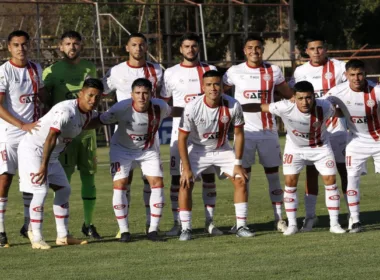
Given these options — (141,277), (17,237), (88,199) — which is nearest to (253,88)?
A: (88,199)

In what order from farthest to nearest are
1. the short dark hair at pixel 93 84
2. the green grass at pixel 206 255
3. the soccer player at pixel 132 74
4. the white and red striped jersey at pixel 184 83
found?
1. the white and red striped jersey at pixel 184 83
2. the soccer player at pixel 132 74
3. the short dark hair at pixel 93 84
4. the green grass at pixel 206 255

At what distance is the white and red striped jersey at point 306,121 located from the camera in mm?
12461

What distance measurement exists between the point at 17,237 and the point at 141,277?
11.8ft

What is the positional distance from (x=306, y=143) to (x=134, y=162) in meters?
2.08

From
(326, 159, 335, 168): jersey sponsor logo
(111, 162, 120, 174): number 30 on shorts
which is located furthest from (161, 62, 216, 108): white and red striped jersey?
(326, 159, 335, 168): jersey sponsor logo

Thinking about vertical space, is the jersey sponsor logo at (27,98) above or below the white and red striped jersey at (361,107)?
above

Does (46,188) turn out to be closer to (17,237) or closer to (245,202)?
(17,237)

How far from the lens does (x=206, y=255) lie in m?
10.8

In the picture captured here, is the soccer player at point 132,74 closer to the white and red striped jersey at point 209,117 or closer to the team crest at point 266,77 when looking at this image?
the white and red striped jersey at point 209,117

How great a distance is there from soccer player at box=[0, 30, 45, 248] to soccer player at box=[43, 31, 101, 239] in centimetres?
35

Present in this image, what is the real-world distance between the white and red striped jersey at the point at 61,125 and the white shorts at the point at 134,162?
0.67m

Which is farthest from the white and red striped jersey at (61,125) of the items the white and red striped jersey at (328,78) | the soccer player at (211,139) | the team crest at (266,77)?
the white and red striped jersey at (328,78)

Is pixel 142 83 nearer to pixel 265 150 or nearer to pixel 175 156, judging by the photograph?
pixel 175 156

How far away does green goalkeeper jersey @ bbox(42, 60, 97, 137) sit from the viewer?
12.8 metres
